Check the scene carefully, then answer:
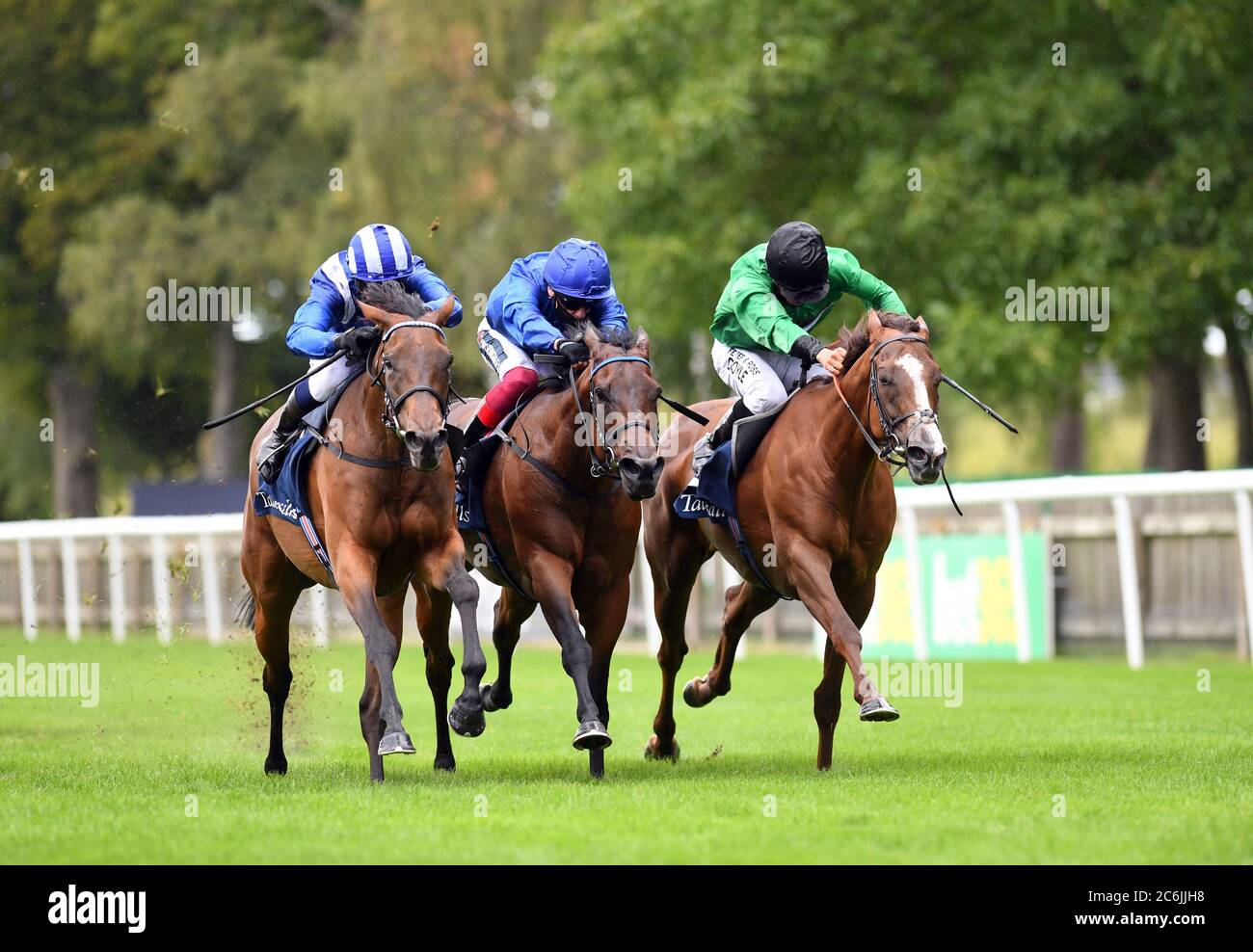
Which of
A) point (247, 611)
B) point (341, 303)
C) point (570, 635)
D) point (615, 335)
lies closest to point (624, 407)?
point (615, 335)

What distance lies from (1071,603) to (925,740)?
6.49 meters

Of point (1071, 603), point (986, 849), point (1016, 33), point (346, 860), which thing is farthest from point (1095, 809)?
point (1016, 33)

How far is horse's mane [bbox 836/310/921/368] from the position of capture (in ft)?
25.9

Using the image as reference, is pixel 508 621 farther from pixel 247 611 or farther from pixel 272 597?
pixel 247 611

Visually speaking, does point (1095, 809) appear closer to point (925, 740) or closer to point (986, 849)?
point (986, 849)

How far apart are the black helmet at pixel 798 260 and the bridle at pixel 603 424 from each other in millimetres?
1123

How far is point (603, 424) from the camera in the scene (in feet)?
25.2

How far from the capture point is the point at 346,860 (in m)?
5.67

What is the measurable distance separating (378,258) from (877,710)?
2.96 meters

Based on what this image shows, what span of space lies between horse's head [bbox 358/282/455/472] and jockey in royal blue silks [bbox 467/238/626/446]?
19.9 inches

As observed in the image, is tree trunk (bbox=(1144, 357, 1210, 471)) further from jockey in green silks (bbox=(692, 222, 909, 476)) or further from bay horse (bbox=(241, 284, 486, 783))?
bay horse (bbox=(241, 284, 486, 783))

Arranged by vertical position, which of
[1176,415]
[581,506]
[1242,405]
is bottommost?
[581,506]

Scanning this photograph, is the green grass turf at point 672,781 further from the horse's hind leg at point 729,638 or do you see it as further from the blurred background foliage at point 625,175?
the blurred background foliage at point 625,175

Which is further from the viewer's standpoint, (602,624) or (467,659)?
(602,624)
